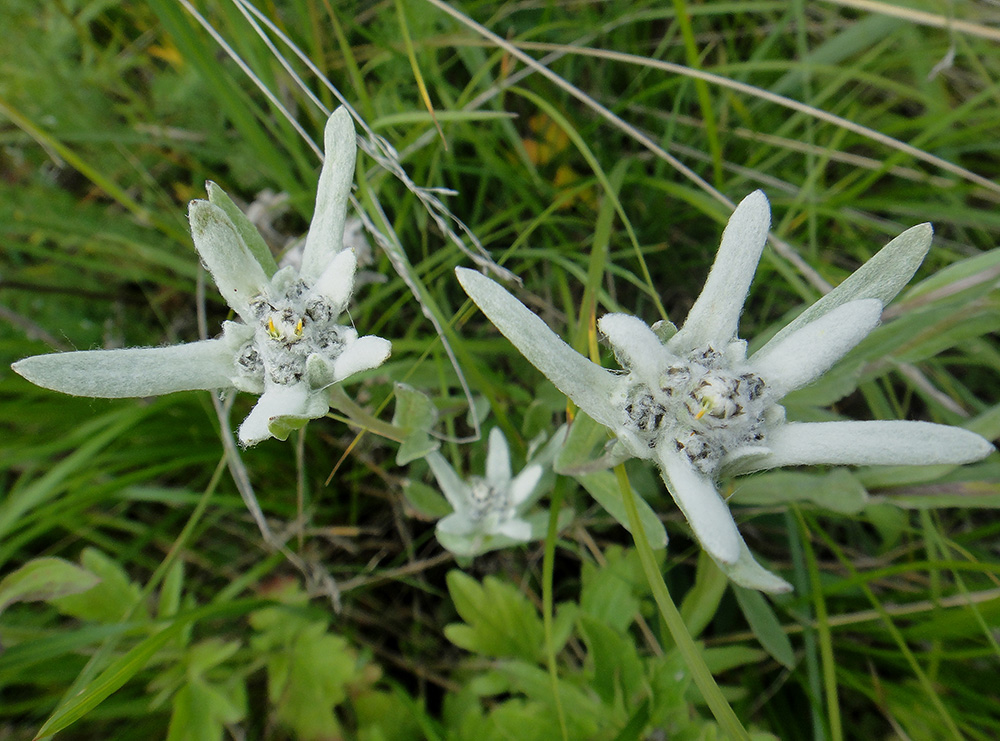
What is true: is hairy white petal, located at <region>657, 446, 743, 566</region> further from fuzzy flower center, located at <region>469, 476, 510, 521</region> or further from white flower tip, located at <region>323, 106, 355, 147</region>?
white flower tip, located at <region>323, 106, 355, 147</region>

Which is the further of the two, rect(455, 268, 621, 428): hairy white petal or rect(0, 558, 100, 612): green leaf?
rect(0, 558, 100, 612): green leaf

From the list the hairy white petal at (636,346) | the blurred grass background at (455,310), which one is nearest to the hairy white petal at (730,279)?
the hairy white petal at (636,346)

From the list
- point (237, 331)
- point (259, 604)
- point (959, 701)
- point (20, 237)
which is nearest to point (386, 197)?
point (237, 331)

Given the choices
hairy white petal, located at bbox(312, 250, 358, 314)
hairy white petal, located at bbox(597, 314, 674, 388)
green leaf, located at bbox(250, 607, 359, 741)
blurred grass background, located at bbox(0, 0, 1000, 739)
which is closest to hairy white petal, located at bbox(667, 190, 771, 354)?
hairy white petal, located at bbox(597, 314, 674, 388)

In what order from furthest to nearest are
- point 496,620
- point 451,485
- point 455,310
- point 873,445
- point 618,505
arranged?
point 455,310
point 451,485
point 496,620
point 618,505
point 873,445

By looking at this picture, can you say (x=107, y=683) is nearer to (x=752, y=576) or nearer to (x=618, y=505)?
(x=618, y=505)

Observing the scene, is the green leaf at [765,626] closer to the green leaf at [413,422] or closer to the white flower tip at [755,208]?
the green leaf at [413,422]

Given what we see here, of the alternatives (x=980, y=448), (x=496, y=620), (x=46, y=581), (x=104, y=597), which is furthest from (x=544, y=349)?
(x=104, y=597)
